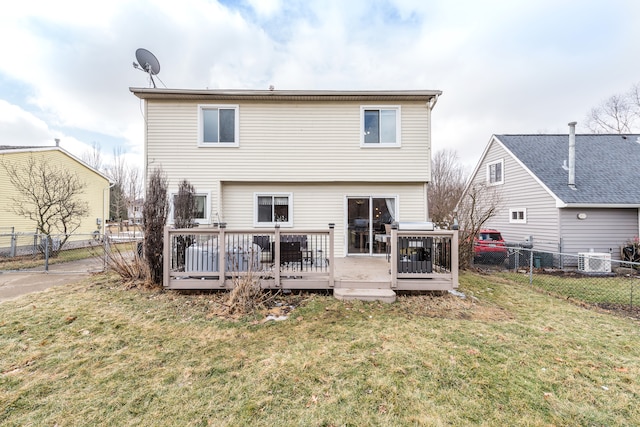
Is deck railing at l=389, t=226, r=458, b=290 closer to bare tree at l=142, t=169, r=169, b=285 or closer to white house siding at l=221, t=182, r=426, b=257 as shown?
white house siding at l=221, t=182, r=426, b=257

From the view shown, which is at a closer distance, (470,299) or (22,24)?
(470,299)

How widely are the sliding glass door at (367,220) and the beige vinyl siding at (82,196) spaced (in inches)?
607

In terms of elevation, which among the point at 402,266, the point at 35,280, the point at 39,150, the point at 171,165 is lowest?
the point at 35,280

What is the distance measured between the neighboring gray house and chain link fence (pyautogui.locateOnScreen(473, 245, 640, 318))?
0.71m

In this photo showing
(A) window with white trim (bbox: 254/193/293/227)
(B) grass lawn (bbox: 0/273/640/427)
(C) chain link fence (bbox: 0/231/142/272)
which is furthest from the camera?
(A) window with white trim (bbox: 254/193/293/227)

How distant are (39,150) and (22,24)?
18.3 ft

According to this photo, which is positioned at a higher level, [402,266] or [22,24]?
[22,24]

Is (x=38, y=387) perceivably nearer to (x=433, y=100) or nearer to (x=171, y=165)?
(x=171, y=165)

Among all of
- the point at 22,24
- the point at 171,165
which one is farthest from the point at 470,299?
the point at 22,24

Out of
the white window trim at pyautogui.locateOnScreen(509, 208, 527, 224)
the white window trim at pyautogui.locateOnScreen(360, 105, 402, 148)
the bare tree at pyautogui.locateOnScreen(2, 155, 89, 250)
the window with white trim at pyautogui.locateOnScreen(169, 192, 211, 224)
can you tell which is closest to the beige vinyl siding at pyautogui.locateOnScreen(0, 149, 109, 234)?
the bare tree at pyautogui.locateOnScreen(2, 155, 89, 250)

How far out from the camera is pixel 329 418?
2342 millimetres

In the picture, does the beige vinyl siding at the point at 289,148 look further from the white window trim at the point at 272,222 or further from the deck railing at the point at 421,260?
the deck railing at the point at 421,260

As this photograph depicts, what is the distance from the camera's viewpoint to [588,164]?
492 inches

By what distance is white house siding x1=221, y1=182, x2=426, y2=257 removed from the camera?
8453 millimetres
